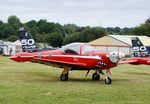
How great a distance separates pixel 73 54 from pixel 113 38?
62795 millimetres

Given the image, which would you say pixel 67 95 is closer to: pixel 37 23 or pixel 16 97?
pixel 16 97

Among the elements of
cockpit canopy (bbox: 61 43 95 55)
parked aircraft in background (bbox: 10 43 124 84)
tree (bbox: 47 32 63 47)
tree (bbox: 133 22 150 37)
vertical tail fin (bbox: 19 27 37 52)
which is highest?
tree (bbox: 133 22 150 37)

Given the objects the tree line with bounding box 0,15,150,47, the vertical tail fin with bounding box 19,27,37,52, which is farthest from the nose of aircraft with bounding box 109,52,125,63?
the tree line with bounding box 0,15,150,47

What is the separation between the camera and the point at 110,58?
18.9 metres

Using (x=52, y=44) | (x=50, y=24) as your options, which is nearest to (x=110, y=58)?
(x=52, y=44)

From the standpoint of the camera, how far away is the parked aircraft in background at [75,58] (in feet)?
63.3

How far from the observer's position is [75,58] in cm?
1988

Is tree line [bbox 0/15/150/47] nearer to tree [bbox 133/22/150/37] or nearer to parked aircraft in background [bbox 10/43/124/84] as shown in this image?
tree [bbox 133/22/150/37]

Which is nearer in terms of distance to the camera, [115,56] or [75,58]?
[115,56]

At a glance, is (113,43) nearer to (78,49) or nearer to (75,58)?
(78,49)

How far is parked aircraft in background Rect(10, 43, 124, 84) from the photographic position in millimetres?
19281

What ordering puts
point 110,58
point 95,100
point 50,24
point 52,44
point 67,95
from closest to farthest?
point 95,100 → point 67,95 → point 110,58 → point 52,44 → point 50,24

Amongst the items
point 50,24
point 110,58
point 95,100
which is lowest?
point 95,100

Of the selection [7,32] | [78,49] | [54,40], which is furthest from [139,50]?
[7,32]
